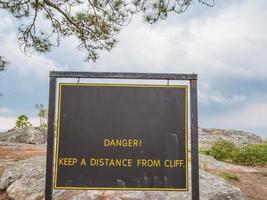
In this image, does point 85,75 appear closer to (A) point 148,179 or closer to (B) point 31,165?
(A) point 148,179

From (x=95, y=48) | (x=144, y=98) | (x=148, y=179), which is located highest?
(x=95, y=48)

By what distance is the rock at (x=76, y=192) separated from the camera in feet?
17.0

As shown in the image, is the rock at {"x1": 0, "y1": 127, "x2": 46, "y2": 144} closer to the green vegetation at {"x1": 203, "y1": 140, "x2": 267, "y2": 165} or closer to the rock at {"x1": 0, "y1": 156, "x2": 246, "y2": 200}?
the green vegetation at {"x1": 203, "y1": 140, "x2": 267, "y2": 165}

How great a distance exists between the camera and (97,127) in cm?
415

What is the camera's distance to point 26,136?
559 inches

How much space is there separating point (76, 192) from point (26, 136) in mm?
9356

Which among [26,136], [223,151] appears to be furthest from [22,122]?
[223,151]

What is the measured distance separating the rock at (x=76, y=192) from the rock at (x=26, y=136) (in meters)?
7.51

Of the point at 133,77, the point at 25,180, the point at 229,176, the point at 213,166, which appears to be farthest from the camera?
the point at 213,166

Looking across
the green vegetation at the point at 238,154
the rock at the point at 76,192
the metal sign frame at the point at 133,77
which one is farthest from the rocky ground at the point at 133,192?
the green vegetation at the point at 238,154

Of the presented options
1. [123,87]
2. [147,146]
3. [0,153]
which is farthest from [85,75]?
[0,153]

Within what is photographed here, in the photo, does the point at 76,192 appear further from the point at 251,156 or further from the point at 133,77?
the point at 251,156

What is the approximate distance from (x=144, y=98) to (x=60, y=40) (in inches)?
320

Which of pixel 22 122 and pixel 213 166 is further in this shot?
pixel 22 122
